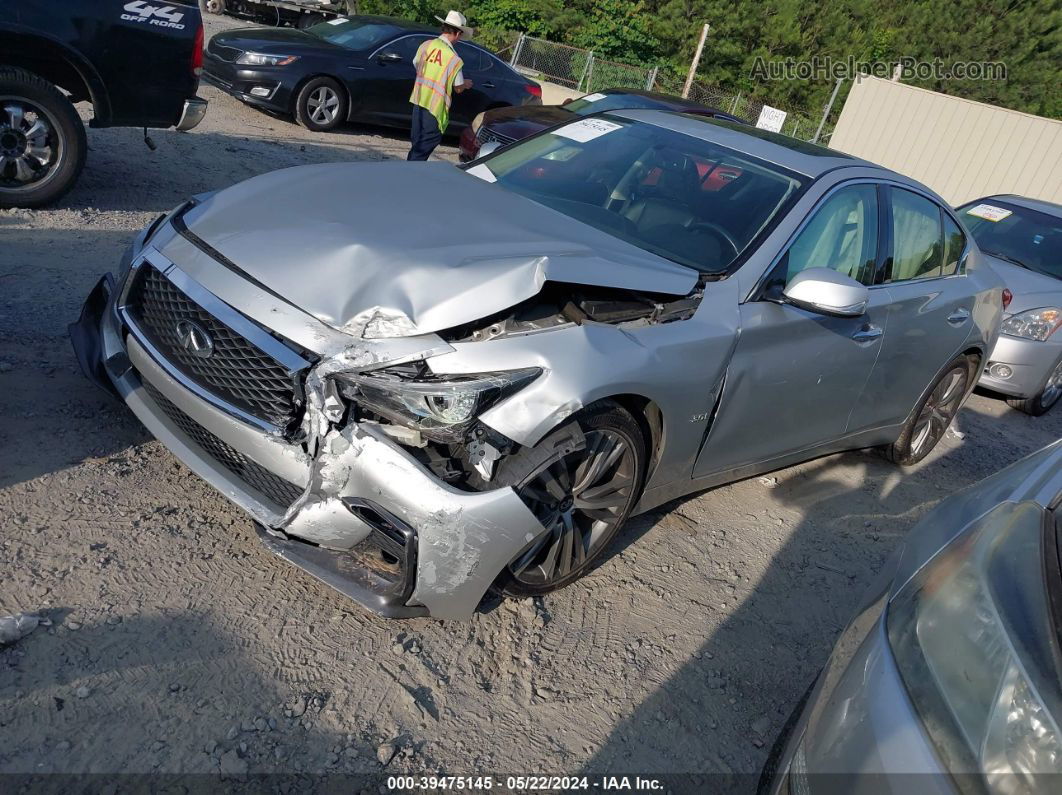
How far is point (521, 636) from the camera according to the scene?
3.12 m

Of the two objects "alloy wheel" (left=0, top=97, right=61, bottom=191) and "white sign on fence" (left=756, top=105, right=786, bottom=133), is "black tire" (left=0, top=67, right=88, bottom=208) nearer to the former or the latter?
"alloy wheel" (left=0, top=97, right=61, bottom=191)

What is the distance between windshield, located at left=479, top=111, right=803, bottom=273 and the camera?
3.75m

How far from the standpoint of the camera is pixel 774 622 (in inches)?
144

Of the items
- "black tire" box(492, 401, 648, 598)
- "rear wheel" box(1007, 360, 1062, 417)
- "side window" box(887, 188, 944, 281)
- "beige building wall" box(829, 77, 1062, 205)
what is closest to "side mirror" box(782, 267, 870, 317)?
"black tire" box(492, 401, 648, 598)

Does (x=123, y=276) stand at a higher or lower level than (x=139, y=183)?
higher

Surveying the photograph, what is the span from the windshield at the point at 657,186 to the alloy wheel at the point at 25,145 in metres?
3.15

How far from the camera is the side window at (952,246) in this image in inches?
193

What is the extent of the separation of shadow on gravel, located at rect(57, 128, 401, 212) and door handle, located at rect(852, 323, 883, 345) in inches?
198

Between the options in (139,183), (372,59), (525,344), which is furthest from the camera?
(372,59)

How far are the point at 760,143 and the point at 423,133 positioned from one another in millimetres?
5325

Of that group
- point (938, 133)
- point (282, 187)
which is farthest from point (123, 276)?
point (938, 133)

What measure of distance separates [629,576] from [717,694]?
2.09ft

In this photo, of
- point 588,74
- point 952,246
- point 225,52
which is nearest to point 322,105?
point 225,52

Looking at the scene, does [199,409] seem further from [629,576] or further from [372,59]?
[372,59]
